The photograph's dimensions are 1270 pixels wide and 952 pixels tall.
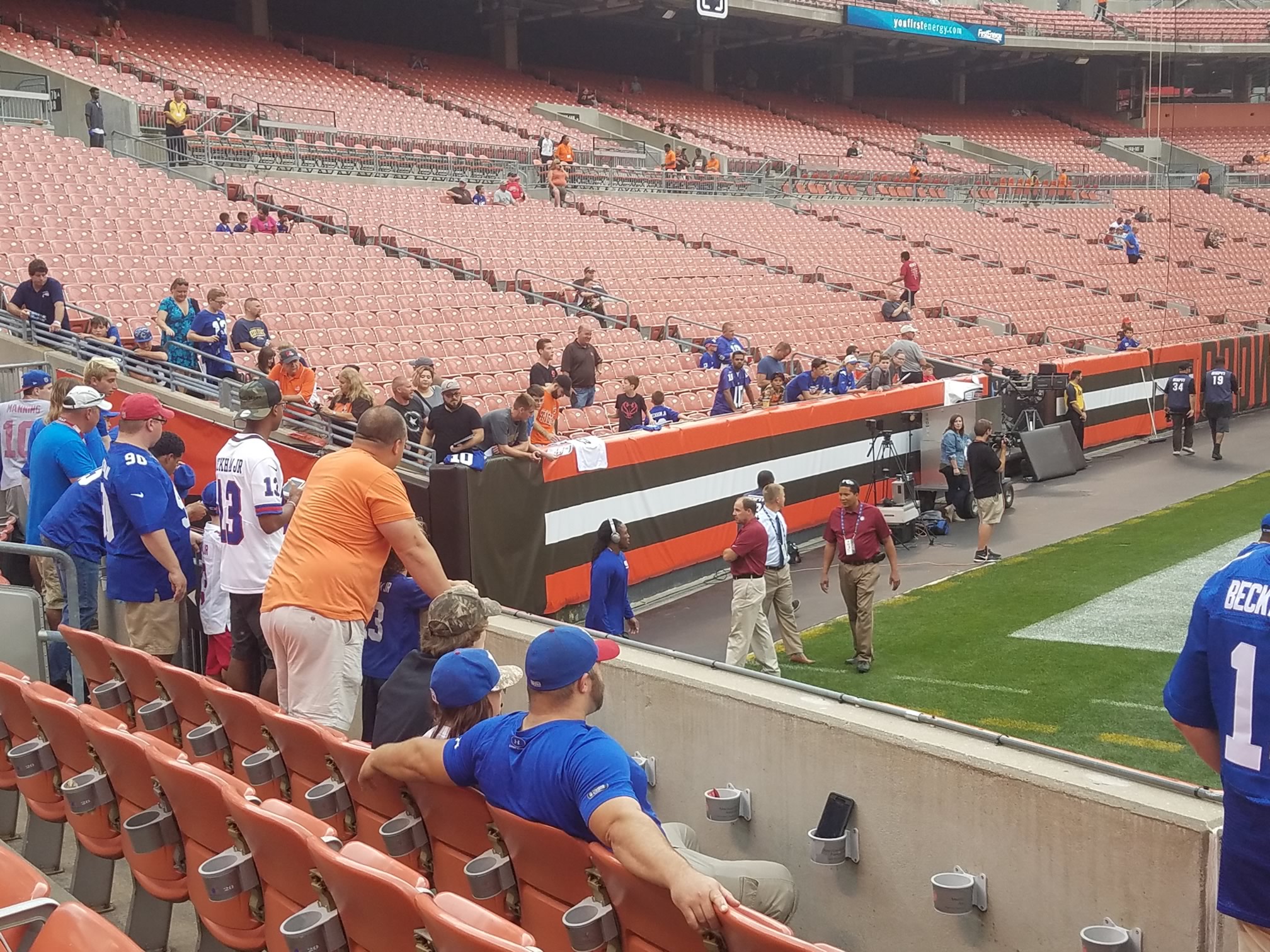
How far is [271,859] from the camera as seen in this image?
3383 mm

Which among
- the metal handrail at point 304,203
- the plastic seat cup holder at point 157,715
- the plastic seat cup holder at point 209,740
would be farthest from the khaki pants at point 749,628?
the metal handrail at point 304,203

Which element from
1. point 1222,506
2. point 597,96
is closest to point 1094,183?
point 597,96

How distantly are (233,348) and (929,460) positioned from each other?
8.55 m

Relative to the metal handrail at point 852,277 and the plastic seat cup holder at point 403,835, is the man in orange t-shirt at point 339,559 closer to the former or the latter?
the plastic seat cup holder at point 403,835

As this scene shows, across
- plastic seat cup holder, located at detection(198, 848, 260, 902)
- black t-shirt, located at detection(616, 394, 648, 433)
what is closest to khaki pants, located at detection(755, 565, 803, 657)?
black t-shirt, located at detection(616, 394, 648, 433)

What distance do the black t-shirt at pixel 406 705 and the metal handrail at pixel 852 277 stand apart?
70.7 ft

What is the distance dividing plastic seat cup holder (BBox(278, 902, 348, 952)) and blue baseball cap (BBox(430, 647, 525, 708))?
853 mm

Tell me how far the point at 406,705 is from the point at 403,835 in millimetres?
536

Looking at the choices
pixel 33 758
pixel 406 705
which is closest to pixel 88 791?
pixel 33 758

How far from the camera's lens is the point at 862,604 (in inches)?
400

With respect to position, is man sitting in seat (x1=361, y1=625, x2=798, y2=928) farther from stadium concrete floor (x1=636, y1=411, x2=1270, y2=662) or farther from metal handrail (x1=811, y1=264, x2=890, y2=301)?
metal handrail (x1=811, y1=264, x2=890, y2=301)

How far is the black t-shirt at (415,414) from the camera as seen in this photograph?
1130cm

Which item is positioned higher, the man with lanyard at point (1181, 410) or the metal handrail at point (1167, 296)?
the metal handrail at point (1167, 296)

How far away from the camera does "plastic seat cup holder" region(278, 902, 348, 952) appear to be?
3107mm
